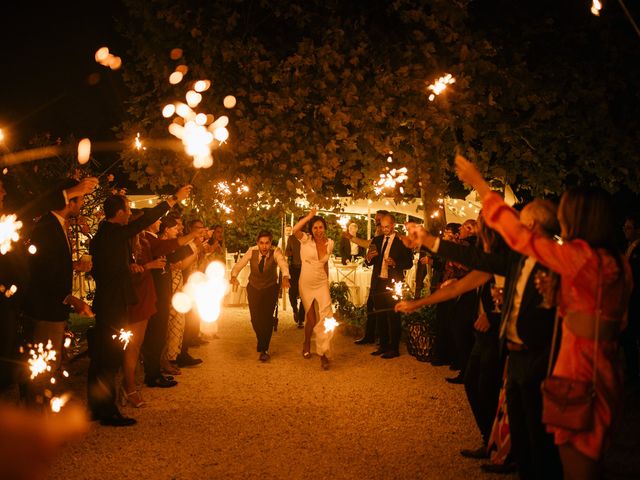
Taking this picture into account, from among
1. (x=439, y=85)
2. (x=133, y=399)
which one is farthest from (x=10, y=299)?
(x=439, y=85)

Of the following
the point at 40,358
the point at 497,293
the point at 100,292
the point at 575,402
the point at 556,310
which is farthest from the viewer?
the point at 100,292

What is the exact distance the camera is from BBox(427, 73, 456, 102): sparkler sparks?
24.9 ft

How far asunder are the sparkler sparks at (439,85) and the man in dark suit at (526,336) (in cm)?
423

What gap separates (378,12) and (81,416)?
649cm

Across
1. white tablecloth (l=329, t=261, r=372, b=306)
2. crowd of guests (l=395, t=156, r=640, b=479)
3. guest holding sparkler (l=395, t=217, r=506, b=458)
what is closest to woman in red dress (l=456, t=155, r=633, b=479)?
crowd of guests (l=395, t=156, r=640, b=479)

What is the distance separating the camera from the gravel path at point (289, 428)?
460 centimetres

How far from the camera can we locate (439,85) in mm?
7605

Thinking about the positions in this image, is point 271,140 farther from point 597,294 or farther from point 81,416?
point 597,294

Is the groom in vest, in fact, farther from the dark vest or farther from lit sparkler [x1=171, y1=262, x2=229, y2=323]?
lit sparkler [x1=171, y1=262, x2=229, y2=323]

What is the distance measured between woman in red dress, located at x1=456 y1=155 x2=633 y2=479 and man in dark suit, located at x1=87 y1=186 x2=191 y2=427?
381 centimetres

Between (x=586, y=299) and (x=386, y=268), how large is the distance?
6602 mm

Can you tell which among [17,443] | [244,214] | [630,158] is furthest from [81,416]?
[630,158]

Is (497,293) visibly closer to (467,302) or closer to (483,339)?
(483,339)

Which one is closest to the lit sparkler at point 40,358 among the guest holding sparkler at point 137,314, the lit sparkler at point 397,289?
the guest holding sparkler at point 137,314
